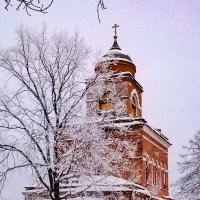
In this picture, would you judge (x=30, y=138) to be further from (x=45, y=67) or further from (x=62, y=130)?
(x=45, y=67)

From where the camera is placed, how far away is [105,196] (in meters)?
19.9

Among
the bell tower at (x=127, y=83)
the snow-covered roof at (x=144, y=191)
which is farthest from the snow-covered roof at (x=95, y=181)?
the bell tower at (x=127, y=83)

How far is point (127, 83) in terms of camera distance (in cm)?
2477

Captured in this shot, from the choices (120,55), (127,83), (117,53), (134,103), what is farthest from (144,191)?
(117,53)

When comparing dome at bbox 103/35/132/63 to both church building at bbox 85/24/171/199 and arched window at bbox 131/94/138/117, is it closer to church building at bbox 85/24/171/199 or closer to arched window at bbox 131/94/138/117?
church building at bbox 85/24/171/199

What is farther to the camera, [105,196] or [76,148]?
[105,196]

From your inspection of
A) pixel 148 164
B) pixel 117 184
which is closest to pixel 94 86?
pixel 117 184

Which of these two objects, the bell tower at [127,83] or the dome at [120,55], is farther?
the dome at [120,55]

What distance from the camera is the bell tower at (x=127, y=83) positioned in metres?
24.4

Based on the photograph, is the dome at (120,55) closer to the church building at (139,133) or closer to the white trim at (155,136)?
the church building at (139,133)

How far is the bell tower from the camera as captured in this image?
79.9 feet

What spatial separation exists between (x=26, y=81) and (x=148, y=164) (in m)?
10.7

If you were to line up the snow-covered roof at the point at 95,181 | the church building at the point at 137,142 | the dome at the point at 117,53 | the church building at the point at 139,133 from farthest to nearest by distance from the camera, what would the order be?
1. the dome at the point at 117,53
2. the church building at the point at 139,133
3. the church building at the point at 137,142
4. the snow-covered roof at the point at 95,181

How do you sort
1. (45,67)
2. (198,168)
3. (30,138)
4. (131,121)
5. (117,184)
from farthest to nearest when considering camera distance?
(198,168), (131,121), (117,184), (45,67), (30,138)
